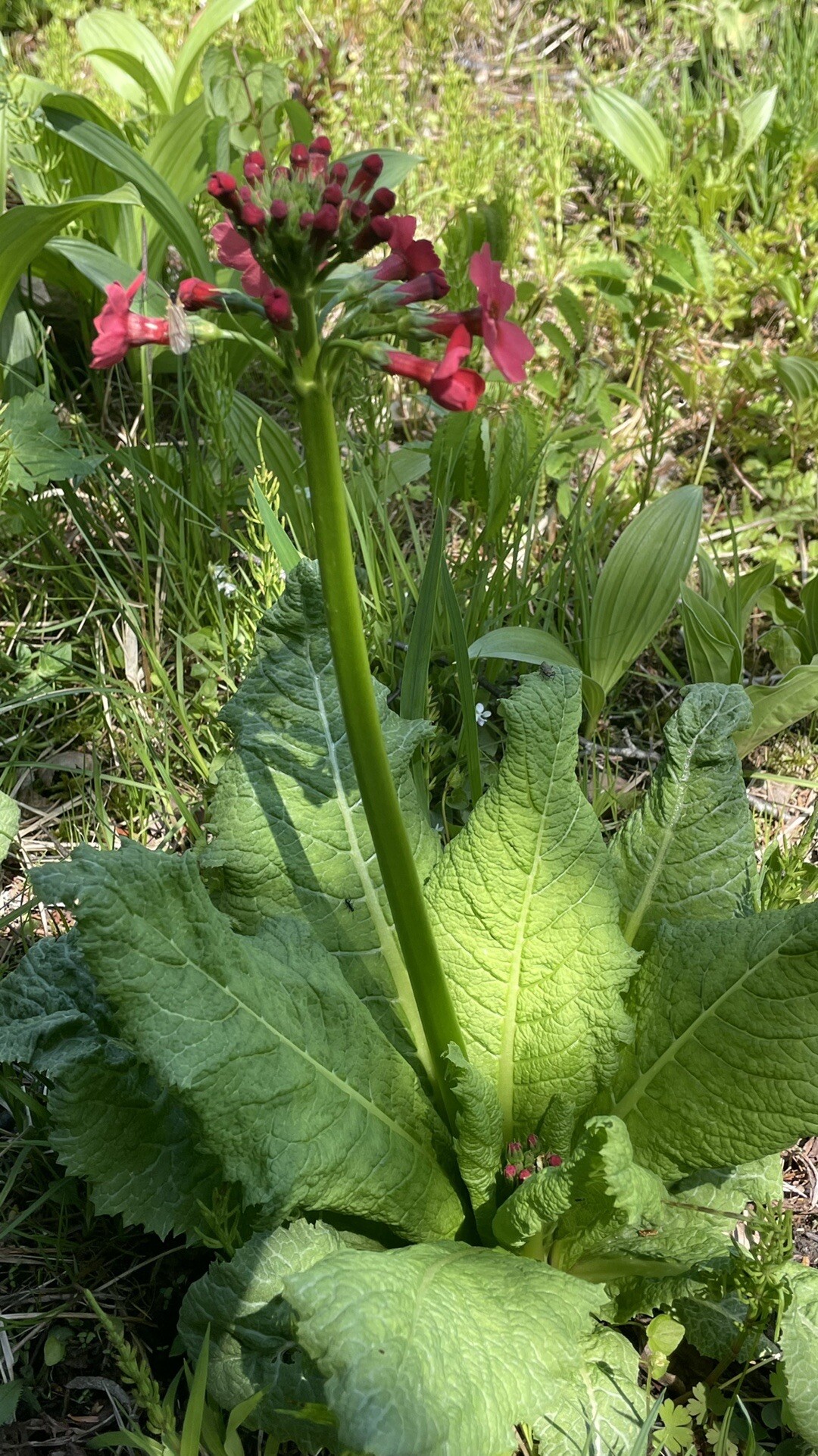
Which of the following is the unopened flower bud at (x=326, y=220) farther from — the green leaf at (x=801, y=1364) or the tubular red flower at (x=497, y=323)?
the green leaf at (x=801, y=1364)

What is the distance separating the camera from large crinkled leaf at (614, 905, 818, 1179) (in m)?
1.69

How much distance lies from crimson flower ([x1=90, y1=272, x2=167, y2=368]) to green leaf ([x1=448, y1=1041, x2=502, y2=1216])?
1037mm

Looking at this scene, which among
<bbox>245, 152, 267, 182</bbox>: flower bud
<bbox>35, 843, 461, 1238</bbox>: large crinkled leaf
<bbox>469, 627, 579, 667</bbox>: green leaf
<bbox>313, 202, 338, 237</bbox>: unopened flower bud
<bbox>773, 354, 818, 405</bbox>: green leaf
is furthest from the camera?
<bbox>773, 354, 818, 405</bbox>: green leaf

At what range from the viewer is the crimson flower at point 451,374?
1.14 metres

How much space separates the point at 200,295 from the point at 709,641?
1813 millimetres

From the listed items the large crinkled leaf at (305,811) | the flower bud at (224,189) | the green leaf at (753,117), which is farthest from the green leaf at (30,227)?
the green leaf at (753,117)

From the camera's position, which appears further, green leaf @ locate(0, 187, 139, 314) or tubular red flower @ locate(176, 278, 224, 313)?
green leaf @ locate(0, 187, 139, 314)

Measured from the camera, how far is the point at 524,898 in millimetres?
1958

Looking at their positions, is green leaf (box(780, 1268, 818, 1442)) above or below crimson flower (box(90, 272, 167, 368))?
below

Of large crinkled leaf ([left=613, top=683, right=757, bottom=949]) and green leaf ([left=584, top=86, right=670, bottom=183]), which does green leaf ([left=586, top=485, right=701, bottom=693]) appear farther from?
green leaf ([left=584, top=86, right=670, bottom=183])

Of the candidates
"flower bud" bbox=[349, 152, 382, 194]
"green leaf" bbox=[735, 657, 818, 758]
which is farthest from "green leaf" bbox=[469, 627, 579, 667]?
"flower bud" bbox=[349, 152, 382, 194]

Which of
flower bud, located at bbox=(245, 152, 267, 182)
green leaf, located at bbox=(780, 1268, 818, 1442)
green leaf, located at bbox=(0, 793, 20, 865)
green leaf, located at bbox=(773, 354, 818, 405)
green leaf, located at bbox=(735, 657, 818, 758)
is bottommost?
green leaf, located at bbox=(780, 1268, 818, 1442)

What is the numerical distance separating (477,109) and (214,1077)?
4427 mm

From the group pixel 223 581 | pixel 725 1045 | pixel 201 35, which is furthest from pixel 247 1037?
pixel 201 35
